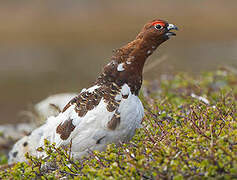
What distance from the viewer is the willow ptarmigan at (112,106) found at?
3.85 metres

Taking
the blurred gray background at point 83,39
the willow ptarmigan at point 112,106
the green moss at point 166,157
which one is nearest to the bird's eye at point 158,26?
the willow ptarmigan at point 112,106

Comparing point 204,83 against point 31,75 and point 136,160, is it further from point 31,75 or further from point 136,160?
point 31,75

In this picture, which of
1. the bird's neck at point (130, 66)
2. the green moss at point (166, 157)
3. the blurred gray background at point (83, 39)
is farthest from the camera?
the blurred gray background at point (83, 39)

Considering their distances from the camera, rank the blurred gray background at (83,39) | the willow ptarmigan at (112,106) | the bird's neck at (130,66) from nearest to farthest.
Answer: the willow ptarmigan at (112,106), the bird's neck at (130,66), the blurred gray background at (83,39)

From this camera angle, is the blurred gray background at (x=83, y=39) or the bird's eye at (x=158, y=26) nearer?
the bird's eye at (x=158, y=26)

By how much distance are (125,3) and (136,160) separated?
95.6 ft

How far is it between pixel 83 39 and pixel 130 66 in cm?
2233

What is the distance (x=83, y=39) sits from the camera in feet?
85.8

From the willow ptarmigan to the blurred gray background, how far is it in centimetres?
869

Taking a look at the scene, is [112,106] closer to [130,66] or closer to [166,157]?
[130,66]

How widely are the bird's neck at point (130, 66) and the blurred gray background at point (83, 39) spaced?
8.67 meters

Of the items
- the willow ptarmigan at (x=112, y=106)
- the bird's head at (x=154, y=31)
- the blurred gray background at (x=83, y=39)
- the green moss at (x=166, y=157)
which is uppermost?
the blurred gray background at (x=83, y=39)

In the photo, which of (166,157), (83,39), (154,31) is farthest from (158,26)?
(83,39)

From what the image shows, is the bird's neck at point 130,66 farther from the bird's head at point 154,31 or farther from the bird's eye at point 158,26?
the bird's eye at point 158,26
